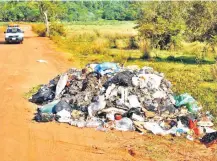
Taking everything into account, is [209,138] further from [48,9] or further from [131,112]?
[48,9]

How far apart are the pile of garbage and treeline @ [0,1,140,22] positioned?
6930 centimetres

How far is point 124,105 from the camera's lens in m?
11.7

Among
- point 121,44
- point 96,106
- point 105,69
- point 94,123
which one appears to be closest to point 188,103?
point 96,106

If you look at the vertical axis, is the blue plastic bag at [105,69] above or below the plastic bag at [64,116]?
above

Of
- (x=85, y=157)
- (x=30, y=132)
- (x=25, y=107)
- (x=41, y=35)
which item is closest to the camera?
(x=85, y=157)

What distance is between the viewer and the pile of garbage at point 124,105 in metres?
11.1

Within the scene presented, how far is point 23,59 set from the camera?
23969mm

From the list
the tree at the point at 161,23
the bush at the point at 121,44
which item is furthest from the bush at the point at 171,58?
the bush at the point at 121,44

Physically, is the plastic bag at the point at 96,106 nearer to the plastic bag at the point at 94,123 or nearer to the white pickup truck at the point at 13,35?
the plastic bag at the point at 94,123

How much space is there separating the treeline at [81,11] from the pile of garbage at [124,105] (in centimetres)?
6930

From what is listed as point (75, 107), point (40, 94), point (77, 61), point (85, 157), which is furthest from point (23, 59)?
point (85, 157)

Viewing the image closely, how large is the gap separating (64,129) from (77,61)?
39.4 feet

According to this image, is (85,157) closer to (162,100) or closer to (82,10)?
(162,100)

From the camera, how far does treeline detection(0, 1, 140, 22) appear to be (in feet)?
292
